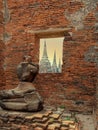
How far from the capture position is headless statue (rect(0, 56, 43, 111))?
15.8 feet

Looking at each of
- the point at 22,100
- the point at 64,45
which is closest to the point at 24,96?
the point at 22,100

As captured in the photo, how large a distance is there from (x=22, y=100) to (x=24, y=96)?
10cm

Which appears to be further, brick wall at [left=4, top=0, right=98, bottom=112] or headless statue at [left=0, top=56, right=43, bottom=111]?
brick wall at [left=4, top=0, right=98, bottom=112]

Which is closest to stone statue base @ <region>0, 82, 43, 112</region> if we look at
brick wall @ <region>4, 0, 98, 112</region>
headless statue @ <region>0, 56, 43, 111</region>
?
headless statue @ <region>0, 56, 43, 111</region>

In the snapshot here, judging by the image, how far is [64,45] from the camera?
7227 mm

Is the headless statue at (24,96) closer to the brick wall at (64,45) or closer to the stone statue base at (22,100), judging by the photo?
the stone statue base at (22,100)

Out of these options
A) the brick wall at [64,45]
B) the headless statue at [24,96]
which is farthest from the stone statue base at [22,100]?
the brick wall at [64,45]

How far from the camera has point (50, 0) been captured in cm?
749

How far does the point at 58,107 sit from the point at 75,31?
2446mm

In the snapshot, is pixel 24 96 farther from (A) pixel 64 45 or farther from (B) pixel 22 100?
(A) pixel 64 45

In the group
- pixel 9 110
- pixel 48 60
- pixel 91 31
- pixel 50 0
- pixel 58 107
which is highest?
pixel 50 0

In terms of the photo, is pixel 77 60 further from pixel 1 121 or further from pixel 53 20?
pixel 1 121

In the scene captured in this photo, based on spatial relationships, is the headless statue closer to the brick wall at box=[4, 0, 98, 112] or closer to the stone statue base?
the stone statue base

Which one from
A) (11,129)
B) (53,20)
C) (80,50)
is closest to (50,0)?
(53,20)
